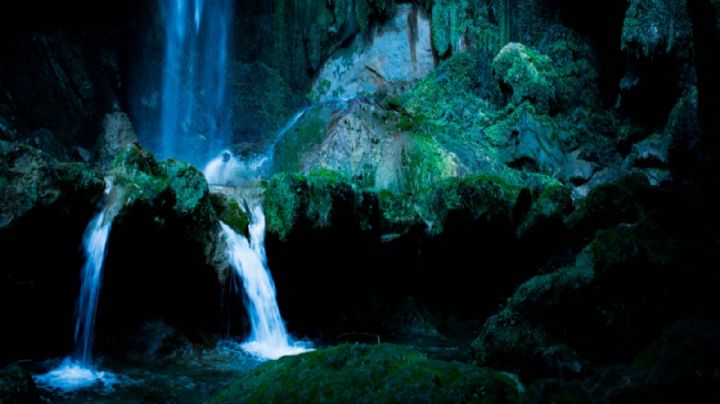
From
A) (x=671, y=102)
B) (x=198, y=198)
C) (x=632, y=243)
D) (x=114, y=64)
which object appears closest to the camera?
(x=632, y=243)

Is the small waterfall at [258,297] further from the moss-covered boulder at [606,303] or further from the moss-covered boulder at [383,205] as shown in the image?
the moss-covered boulder at [606,303]

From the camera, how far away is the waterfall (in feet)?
66.7

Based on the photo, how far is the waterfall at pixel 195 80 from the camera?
2034 cm

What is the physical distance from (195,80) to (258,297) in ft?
47.1

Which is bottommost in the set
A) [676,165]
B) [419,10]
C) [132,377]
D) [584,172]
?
[132,377]

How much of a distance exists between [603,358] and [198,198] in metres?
6.98

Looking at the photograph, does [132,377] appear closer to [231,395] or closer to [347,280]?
[231,395]

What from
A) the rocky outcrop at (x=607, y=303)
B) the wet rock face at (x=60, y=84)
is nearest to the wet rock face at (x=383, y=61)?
the wet rock face at (x=60, y=84)

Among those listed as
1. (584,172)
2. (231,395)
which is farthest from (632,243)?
(584,172)

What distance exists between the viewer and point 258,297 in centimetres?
974

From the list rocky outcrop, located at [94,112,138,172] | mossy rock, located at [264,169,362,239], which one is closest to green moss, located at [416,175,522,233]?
mossy rock, located at [264,169,362,239]

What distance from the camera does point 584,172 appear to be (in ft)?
62.4

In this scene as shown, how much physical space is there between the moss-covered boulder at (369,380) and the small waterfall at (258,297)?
4.94 m

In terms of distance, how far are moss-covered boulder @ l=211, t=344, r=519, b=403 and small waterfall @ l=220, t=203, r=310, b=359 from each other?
4943 mm
